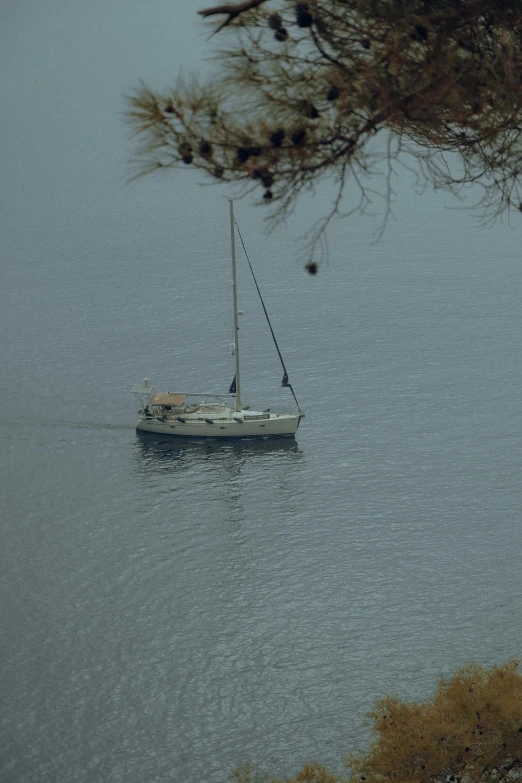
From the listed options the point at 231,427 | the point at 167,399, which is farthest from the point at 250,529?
the point at 167,399

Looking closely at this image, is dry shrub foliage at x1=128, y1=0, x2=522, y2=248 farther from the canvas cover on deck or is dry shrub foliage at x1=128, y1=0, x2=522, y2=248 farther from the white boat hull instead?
the canvas cover on deck

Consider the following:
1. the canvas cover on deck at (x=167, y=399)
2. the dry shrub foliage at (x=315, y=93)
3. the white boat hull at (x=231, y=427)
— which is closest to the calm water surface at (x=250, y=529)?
the white boat hull at (x=231, y=427)

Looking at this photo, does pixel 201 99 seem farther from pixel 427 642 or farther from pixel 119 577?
pixel 119 577

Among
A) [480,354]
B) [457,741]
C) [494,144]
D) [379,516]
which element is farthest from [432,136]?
[480,354]

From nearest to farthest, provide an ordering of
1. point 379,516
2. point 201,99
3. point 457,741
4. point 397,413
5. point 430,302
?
1. point 201,99
2. point 457,741
3. point 379,516
4. point 397,413
5. point 430,302

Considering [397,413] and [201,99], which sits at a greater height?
[201,99]

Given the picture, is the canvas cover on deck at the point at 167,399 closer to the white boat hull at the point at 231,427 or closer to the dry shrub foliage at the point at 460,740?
the white boat hull at the point at 231,427

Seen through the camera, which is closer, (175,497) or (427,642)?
(427,642)

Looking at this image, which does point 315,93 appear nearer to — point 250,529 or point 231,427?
point 250,529
